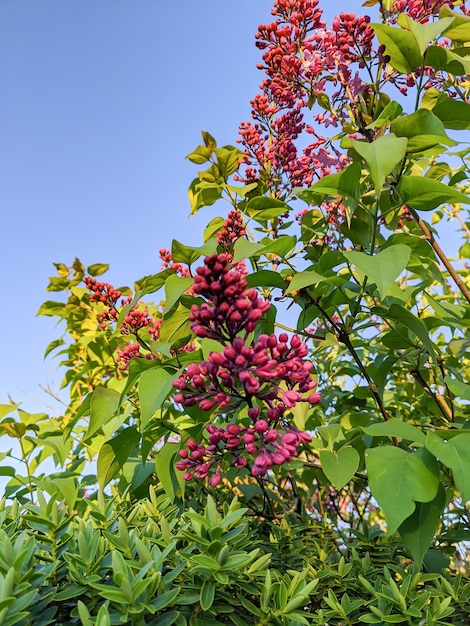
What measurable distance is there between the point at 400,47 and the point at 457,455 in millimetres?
1047

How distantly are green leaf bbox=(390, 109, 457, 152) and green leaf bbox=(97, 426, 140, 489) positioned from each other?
0.99 meters

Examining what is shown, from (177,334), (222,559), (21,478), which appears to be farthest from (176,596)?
(21,478)

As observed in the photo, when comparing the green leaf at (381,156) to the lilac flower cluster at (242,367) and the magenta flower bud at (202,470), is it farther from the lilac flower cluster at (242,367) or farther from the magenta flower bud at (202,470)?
the magenta flower bud at (202,470)

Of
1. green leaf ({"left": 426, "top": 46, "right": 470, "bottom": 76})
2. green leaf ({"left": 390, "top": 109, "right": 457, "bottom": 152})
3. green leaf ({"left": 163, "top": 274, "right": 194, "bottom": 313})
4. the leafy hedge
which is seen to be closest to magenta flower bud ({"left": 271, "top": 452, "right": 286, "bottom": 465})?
the leafy hedge

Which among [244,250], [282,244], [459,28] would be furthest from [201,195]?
[459,28]

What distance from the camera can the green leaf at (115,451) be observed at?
1429mm

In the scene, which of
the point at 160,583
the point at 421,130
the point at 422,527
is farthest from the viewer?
the point at 421,130

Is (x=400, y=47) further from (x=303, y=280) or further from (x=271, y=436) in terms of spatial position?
(x=271, y=436)

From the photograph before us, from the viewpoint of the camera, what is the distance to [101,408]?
1408 millimetres

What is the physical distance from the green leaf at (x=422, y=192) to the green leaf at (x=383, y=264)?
220 millimetres

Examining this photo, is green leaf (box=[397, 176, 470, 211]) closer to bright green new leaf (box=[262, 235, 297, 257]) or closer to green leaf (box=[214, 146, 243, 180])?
bright green new leaf (box=[262, 235, 297, 257])

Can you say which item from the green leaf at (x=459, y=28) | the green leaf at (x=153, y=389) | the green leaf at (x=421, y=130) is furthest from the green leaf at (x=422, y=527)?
the green leaf at (x=459, y=28)

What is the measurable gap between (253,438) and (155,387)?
0.33 meters

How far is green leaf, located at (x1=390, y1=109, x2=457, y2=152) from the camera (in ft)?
4.08
